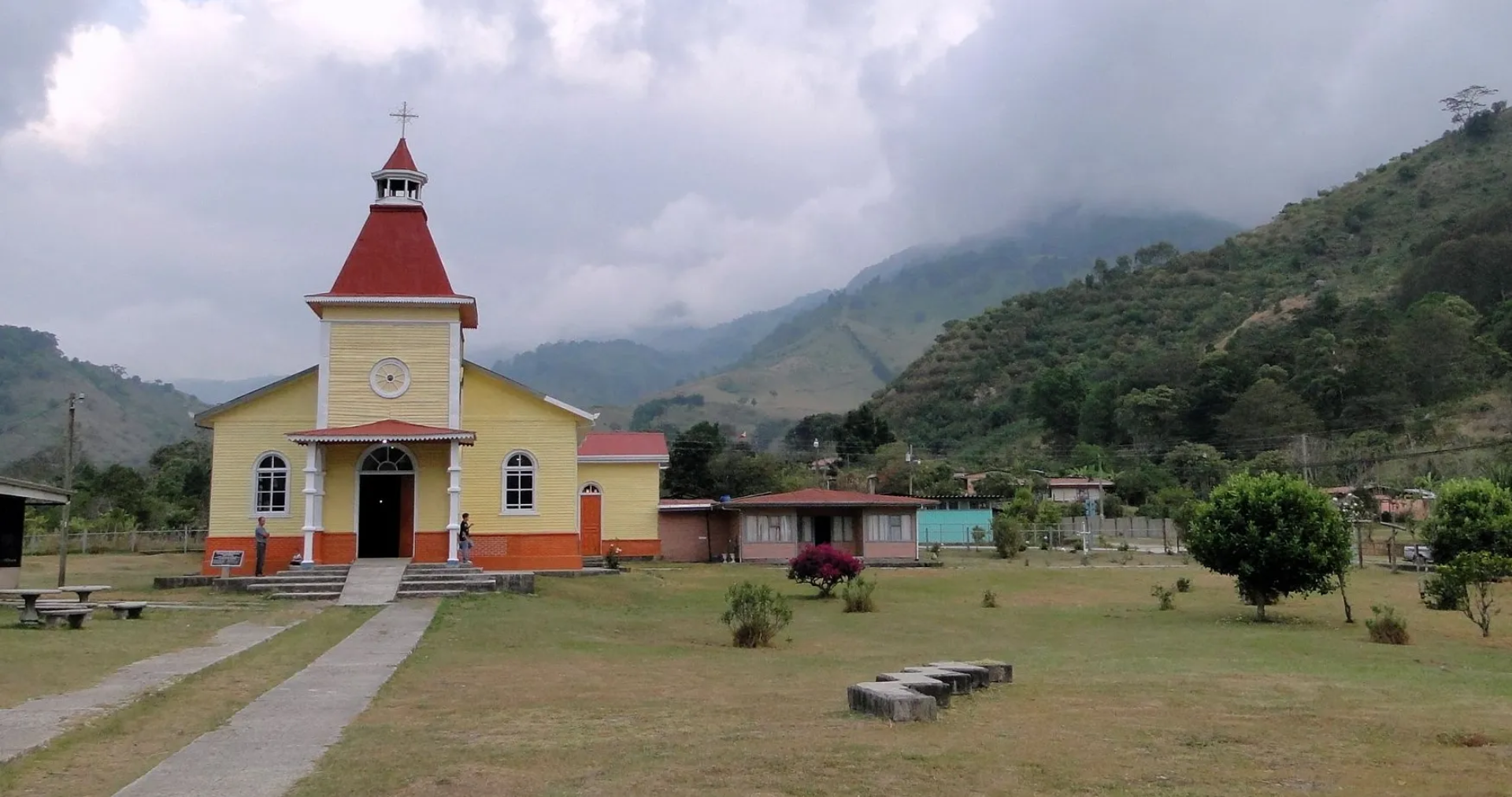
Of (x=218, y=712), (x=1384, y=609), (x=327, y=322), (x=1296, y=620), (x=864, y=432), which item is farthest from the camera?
(x=864, y=432)

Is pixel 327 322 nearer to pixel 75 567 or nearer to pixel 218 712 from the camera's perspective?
pixel 75 567

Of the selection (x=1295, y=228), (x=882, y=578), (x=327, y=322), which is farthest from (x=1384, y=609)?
(x=1295, y=228)

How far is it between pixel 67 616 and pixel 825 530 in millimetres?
26169

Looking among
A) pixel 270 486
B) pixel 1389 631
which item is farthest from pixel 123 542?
pixel 1389 631

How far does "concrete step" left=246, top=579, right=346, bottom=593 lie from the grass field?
4.66 meters

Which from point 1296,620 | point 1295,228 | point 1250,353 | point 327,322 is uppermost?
point 1295,228

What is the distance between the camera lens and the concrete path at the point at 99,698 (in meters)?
8.23

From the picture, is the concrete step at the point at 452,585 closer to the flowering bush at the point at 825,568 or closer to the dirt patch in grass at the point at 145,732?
the flowering bush at the point at 825,568

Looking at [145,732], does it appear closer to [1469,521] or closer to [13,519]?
[13,519]

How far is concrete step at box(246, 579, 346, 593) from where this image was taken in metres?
22.6

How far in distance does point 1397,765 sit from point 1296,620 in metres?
15.4

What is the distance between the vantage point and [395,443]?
83.1 feet

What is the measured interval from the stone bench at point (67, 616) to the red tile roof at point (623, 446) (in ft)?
72.1

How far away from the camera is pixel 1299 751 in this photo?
752 centimetres
